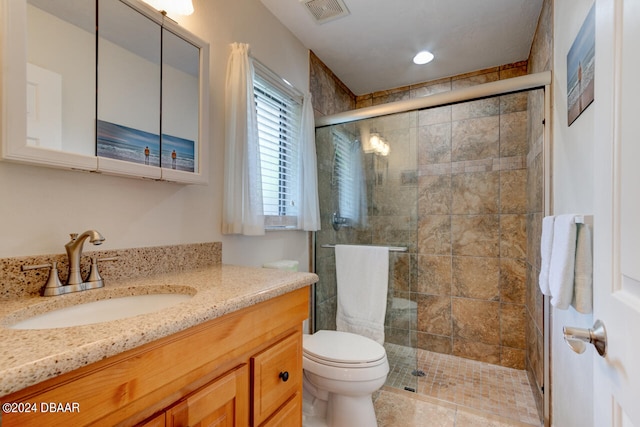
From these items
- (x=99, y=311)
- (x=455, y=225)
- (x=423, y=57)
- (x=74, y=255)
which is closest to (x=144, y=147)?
(x=74, y=255)

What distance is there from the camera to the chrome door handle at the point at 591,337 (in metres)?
0.55

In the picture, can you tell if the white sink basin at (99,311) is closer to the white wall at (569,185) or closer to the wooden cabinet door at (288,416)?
the wooden cabinet door at (288,416)

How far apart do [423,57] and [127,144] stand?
2.18 metres

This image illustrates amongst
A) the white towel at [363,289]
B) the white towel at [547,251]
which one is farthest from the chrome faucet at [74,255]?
the white towel at [547,251]

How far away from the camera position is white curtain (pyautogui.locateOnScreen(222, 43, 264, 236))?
142cm

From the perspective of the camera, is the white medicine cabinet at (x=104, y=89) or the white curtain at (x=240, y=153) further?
the white curtain at (x=240, y=153)

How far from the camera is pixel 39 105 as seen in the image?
2.64 ft

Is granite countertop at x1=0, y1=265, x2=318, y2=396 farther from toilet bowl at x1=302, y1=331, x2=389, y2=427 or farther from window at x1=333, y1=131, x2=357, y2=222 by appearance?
window at x1=333, y1=131, x2=357, y2=222

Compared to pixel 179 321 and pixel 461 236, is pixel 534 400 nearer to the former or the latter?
pixel 461 236

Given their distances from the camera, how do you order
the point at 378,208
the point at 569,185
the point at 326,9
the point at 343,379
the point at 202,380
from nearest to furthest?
the point at 202,380 < the point at 569,185 < the point at 343,379 < the point at 326,9 < the point at 378,208

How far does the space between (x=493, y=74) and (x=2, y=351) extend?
3127 millimetres

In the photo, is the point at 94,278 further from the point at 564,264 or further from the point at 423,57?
the point at 423,57

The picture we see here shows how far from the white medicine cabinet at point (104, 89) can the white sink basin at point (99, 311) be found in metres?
0.41

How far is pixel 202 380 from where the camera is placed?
27.5 inches
